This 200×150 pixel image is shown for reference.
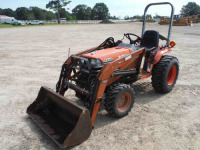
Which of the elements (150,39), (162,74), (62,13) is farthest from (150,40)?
(62,13)

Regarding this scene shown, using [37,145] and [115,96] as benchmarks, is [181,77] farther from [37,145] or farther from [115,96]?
[37,145]

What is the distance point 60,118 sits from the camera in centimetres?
352

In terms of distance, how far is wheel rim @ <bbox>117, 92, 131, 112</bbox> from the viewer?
3730mm

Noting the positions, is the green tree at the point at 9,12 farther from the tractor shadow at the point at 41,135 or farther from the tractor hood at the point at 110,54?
the tractor shadow at the point at 41,135

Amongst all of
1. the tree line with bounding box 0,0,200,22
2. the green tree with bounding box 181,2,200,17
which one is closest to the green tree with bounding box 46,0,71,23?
the tree line with bounding box 0,0,200,22

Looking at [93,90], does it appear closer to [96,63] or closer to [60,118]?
[96,63]

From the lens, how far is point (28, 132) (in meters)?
3.33

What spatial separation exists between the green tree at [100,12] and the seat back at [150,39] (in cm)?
9286

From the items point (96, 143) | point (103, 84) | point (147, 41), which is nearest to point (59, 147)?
point (96, 143)

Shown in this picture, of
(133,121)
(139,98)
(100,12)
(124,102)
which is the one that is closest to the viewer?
(133,121)

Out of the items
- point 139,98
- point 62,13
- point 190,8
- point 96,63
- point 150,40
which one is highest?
point 190,8

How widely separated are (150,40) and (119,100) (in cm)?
215

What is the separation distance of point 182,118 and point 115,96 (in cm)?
146

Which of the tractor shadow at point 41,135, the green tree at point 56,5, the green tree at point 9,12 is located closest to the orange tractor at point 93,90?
the tractor shadow at point 41,135
